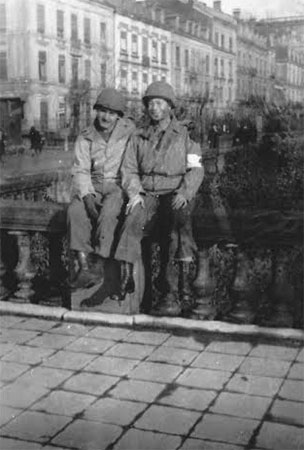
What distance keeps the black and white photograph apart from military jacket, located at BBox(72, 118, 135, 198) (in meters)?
0.01

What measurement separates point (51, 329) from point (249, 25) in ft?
11.4

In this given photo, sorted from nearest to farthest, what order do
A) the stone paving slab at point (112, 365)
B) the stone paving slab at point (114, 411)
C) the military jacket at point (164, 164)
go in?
the stone paving slab at point (114, 411), the stone paving slab at point (112, 365), the military jacket at point (164, 164)

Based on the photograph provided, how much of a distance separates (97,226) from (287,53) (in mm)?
3756

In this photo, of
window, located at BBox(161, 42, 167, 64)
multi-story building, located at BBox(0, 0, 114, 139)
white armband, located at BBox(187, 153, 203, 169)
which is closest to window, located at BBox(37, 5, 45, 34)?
multi-story building, located at BBox(0, 0, 114, 139)

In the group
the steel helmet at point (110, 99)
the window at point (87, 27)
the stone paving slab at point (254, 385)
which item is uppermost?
the window at point (87, 27)

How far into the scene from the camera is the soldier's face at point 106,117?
16.5 ft

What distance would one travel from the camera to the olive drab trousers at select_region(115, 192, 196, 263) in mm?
4758

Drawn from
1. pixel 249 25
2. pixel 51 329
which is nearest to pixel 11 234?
pixel 51 329

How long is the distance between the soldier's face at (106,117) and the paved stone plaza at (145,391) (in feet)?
5.31

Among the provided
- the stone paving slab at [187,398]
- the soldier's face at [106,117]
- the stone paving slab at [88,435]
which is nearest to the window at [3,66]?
the soldier's face at [106,117]

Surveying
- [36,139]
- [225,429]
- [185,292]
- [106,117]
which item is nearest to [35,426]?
[225,429]

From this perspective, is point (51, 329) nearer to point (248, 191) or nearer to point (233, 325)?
point (233, 325)

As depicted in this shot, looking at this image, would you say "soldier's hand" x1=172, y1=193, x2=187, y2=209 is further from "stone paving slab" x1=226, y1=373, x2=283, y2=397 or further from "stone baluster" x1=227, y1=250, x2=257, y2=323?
"stone paving slab" x1=226, y1=373, x2=283, y2=397

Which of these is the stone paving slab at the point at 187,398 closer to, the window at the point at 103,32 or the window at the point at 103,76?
the window at the point at 103,76
